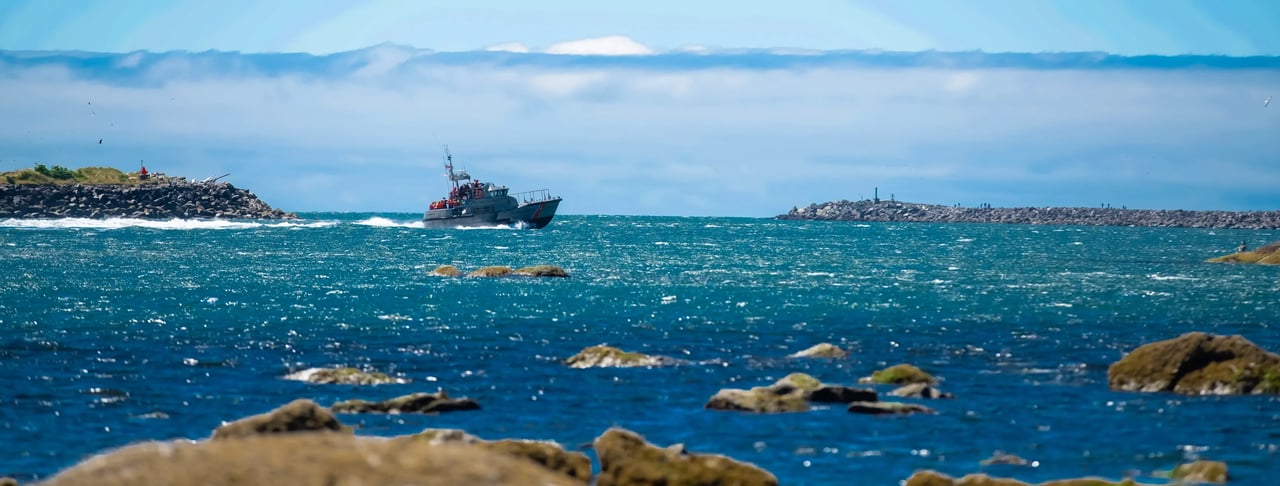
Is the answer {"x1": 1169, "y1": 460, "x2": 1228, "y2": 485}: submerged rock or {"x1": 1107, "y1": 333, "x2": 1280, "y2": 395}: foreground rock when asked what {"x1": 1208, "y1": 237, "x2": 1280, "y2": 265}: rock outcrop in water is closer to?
{"x1": 1107, "y1": 333, "x2": 1280, "y2": 395}: foreground rock

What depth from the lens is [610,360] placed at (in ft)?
116

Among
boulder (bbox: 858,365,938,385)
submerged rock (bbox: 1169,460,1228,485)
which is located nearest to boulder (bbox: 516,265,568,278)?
boulder (bbox: 858,365,938,385)

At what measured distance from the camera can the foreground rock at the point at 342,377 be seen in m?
32.2

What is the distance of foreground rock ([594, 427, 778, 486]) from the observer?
62.6 ft

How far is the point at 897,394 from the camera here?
30.0 meters

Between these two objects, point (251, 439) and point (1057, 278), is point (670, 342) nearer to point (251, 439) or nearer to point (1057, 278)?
point (251, 439)

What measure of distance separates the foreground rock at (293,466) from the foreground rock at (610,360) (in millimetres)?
24861

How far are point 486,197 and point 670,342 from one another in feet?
407

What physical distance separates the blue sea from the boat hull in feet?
243

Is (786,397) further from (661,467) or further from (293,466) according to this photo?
(293,466)

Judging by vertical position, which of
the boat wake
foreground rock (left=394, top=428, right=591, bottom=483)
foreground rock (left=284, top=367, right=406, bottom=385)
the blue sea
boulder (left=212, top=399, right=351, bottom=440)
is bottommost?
the blue sea

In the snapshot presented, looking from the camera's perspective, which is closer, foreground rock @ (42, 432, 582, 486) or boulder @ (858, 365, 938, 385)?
foreground rock @ (42, 432, 582, 486)

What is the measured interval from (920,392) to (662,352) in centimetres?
1056

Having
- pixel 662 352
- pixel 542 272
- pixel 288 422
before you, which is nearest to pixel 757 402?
pixel 288 422
